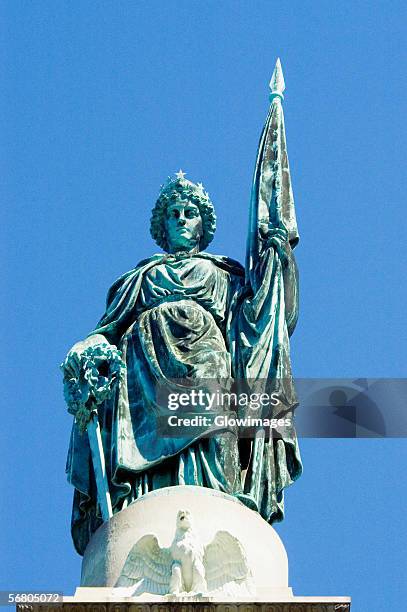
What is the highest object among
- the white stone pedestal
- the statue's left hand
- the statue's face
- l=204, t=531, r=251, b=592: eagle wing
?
the statue's face

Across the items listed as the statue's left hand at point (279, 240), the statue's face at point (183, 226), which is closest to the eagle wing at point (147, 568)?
the statue's left hand at point (279, 240)

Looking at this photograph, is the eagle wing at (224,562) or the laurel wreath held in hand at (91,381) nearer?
the eagle wing at (224,562)

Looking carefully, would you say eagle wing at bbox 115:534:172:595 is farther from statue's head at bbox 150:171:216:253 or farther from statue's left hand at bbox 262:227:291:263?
statue's head at bbox 150:171:216:253

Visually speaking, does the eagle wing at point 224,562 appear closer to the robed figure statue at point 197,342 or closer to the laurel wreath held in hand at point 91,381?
the robed figure statue at point 197,342

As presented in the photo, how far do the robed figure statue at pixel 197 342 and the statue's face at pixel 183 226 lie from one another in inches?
0.5

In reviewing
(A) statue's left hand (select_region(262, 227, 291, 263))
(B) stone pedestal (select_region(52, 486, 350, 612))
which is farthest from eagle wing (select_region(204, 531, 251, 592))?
(A) statue's left hand (select_region(262, 227, 291, 263))

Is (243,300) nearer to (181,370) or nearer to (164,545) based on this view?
(181,370)

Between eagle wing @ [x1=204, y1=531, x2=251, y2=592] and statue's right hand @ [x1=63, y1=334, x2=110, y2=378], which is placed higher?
statue's right hand @ [x1=63, y1=334, x2=110, y2=378]

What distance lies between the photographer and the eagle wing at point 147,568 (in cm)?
2648

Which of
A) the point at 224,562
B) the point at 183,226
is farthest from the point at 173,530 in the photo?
the point at 183,226

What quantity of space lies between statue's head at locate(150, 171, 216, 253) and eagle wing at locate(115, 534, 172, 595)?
5760 mm

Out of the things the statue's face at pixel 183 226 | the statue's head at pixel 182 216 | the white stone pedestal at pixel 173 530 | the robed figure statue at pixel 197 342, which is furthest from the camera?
the statue's head at pixel 182 216

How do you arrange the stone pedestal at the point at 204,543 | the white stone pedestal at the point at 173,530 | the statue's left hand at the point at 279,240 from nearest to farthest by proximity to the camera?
the stone pedestal at the point at 204,543 < the white stone pedestal at the point at 173,530 < the statue's left hand at the point at 279,240

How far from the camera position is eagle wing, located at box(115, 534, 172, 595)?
26484mm
